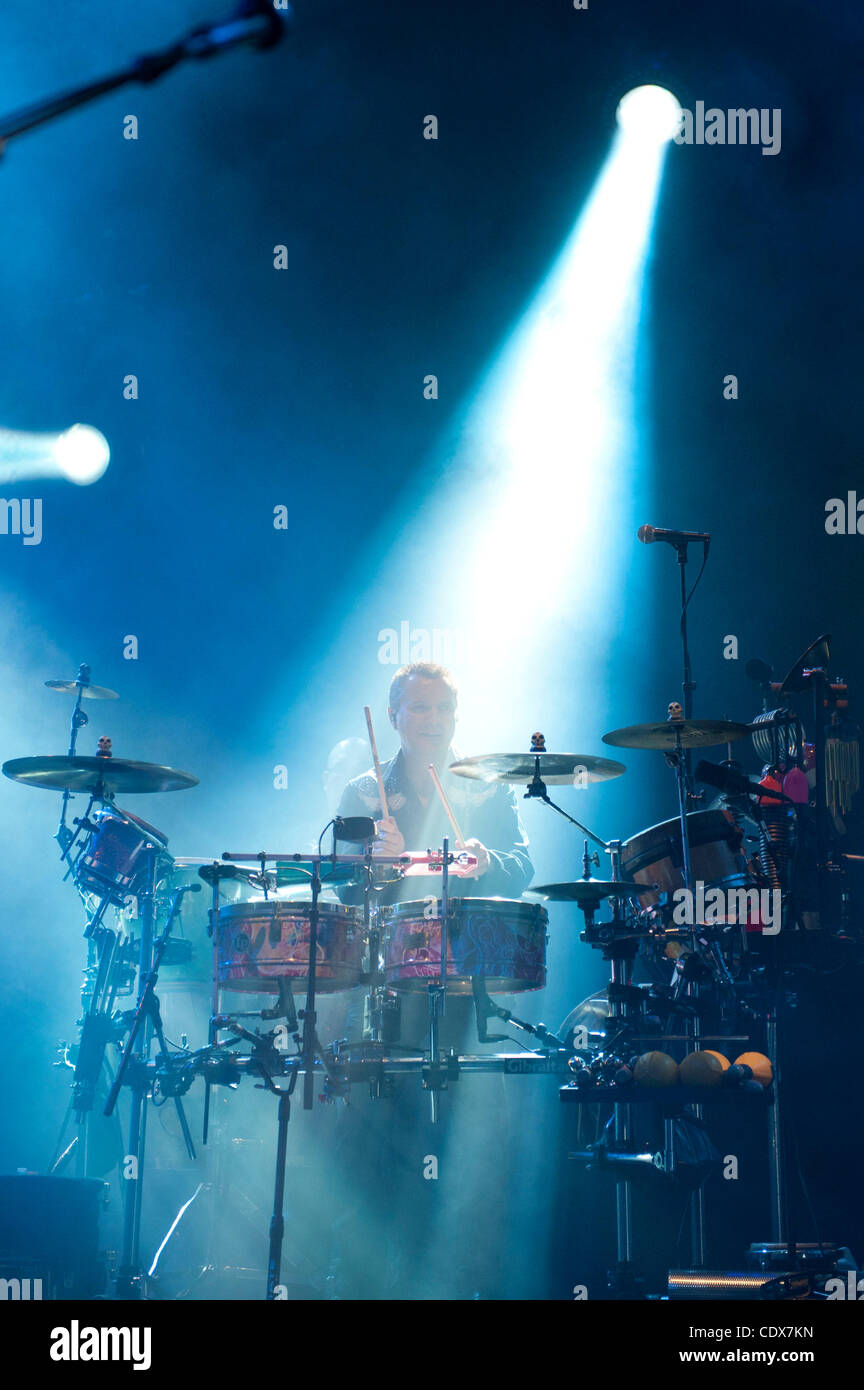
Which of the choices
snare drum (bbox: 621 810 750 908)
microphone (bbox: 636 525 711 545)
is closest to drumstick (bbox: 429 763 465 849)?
snare drum (bbox: 621 810 750 908)

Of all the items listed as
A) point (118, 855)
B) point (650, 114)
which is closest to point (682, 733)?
point (118, 855)

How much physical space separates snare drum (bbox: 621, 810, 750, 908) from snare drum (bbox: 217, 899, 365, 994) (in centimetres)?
121

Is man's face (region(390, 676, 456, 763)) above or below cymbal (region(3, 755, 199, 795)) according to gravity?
above

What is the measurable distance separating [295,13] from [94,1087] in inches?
246

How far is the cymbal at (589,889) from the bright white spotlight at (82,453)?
14.3 ft

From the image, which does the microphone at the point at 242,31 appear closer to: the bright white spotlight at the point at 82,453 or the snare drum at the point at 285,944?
the snare drum at the point at 285,944

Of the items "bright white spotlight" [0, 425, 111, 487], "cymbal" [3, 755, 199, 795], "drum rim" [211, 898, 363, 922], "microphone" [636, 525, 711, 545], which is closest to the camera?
"drum rim" [211, 898, 363, 922]

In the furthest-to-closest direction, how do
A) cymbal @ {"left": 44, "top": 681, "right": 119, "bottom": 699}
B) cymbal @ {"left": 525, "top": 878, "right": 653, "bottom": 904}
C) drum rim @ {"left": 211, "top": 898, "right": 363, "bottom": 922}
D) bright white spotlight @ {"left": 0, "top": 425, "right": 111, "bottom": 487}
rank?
bright white spotlight @ {"left": 0, "top": 425, "right": 111, "bottom": 487}
cymbal @ {"left": 44, "top": 681, "right": 119, "bottom": 699}
drum rim @ {"left": 211, "top": 898, "right": 363, "bottom": 922}
cymbal @ {"left": 525, "top": 878, "right": 653, "bottom": 904}

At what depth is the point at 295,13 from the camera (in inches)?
302

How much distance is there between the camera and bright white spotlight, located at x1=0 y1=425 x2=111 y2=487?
773 cm

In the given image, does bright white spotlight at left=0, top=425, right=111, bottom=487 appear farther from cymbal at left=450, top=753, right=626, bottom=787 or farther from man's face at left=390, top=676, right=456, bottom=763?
cymbal at left=450, top=753, right=626, bottom=787

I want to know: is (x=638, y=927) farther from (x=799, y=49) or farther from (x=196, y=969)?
(x=799, y=49)

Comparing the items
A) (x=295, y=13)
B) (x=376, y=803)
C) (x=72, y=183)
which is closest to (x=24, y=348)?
(x=72, y=183)

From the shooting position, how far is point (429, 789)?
6309mm
